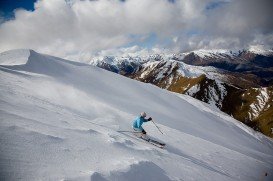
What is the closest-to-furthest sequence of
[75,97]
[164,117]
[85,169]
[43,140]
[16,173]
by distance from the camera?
[16,173]
[85,169]
[43,140]
[75,97]
[164,117]

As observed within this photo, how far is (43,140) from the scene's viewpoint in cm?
1177

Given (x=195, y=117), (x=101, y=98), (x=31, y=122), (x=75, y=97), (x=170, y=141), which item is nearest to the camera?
(x=31, y=122)

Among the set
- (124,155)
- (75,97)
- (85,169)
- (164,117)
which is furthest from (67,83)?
(85,169)

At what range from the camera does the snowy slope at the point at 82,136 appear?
10406 millimetres

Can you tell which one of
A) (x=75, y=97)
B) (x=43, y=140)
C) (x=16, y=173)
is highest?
(x=75, y=97)

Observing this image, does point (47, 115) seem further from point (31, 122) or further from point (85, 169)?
point (85, 169)

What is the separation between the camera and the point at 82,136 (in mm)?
14117

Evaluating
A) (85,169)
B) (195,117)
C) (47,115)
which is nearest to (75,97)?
(47,115)

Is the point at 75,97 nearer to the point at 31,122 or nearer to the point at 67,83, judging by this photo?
the point at 67,83

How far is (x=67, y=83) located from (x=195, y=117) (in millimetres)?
21708

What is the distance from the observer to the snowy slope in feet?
34.1

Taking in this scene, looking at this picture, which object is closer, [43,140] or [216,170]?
[43,140]

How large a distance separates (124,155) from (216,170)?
28.5 feet

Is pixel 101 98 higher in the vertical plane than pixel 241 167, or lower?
higher
